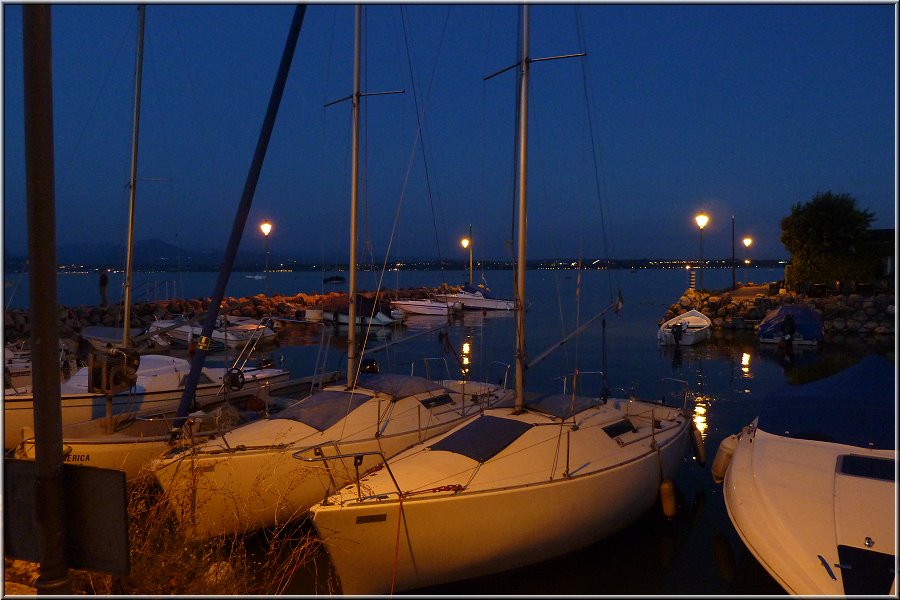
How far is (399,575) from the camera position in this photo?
749 centimetres

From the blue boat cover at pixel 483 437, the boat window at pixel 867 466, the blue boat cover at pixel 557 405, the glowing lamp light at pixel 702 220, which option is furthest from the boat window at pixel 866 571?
the glowing lamp light at pixel 702 220

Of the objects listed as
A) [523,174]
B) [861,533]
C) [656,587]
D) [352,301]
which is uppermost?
[523,174]

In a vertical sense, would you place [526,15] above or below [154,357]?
above

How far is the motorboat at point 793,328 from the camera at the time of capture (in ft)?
99.7

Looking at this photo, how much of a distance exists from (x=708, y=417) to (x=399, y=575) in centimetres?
1241

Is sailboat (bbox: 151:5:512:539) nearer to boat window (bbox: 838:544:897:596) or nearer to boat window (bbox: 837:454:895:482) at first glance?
boat window (bbox: 838:544:897:596)

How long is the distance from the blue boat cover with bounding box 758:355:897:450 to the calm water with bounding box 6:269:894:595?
2.06m

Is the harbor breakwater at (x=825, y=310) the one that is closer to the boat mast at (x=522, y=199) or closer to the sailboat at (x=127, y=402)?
the boat mast at (x=522, y=199)

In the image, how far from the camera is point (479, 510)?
7.66m

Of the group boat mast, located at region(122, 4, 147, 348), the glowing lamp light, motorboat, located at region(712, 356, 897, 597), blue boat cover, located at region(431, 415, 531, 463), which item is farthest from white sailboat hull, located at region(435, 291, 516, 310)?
blue boat cover, located at region(431, 415, 531, 463)

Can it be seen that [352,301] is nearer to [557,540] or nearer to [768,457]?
[557,540]

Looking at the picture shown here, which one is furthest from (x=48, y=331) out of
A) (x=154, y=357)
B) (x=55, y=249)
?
(x=154, y=357)

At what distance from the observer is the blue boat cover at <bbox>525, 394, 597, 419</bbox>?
1018 cm

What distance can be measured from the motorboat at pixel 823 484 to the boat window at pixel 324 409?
20.5 feet
